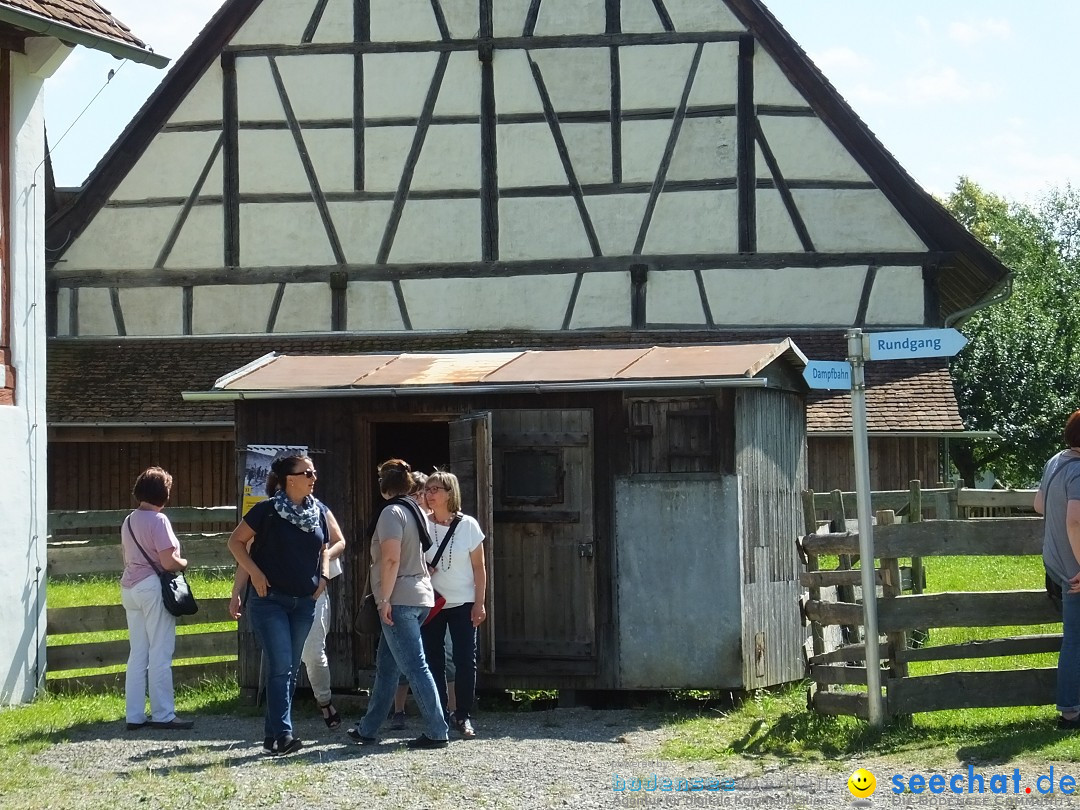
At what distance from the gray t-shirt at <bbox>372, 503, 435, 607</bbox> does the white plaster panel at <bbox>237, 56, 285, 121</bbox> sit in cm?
1402

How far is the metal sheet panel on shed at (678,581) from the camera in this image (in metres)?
10.9

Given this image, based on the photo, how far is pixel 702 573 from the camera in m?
10.9

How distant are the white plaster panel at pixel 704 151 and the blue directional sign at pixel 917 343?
1286 centimetres

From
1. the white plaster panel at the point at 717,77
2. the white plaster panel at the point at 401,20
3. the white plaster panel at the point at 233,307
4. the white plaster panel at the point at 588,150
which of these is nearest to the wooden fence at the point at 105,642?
the white plaster panel at the point at 233,307

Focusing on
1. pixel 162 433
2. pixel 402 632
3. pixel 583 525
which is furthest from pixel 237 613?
pixel 162 433

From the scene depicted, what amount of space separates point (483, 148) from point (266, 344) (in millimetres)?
4079

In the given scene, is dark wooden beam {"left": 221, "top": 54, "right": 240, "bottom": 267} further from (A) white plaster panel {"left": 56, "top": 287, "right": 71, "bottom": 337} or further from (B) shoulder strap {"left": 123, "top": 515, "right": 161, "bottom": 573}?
(B) shoulder strap {"left": 123, "top": 515, "right": 161, "bottom": 573}

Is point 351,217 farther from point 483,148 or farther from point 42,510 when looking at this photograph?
point 42,510

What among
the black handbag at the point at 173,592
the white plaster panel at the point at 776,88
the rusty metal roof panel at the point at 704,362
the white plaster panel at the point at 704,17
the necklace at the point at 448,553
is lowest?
the black handbag at the point at 173,592

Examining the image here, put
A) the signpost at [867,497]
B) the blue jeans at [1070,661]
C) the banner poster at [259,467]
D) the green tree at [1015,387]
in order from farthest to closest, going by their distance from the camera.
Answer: the green tree at [1015,387], the banner poster at [259,467], the signpost at [867,497], the blue jeans at [1070,661]

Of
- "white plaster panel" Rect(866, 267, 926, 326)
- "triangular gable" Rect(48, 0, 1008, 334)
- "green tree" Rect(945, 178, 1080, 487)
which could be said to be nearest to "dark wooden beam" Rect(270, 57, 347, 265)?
"triangular gable" Rect(48, 0, 1008, 334)

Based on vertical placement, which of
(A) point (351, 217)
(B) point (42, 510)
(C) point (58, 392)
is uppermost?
(A) point (351, 217)

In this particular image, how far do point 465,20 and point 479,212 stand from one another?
2.71 metres

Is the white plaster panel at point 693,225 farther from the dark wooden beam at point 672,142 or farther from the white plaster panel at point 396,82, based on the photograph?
the white plaster panel at point 396,82
